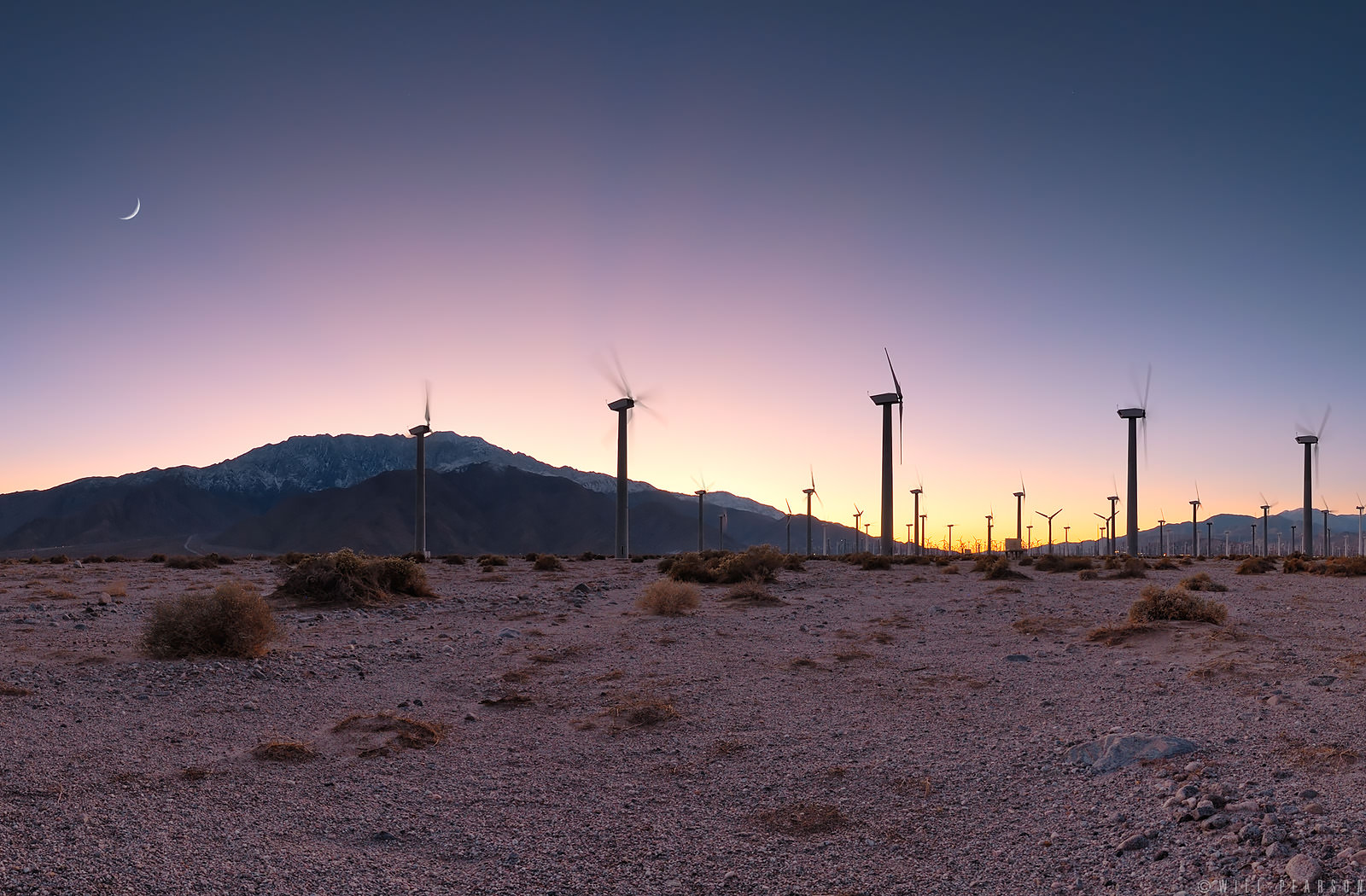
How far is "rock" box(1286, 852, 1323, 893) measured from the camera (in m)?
4.99

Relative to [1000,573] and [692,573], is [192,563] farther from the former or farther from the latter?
[1000,573]

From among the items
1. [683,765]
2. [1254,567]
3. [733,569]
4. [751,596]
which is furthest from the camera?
[1254,567]

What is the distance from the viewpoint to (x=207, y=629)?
1405cm

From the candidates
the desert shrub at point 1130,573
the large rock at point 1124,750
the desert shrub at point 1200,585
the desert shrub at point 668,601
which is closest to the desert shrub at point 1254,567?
the desert shrub at point 1130,573

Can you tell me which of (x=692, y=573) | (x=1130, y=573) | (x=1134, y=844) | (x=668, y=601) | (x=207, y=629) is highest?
(x=207, y=629)

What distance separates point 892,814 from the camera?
7184mm

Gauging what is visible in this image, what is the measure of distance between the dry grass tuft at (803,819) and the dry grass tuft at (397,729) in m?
4.33

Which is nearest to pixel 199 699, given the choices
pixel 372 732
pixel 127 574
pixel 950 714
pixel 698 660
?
pixel 372 732

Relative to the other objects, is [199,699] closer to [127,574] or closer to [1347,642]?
[1347,642]

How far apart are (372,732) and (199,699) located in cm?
341

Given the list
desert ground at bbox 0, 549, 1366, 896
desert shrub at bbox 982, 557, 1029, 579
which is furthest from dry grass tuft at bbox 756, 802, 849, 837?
desert shrub at bbox 982, 557, 1029, 579

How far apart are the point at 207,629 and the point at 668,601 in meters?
11.3

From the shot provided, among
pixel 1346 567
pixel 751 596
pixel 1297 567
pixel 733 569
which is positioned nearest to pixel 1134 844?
pixel 751 596

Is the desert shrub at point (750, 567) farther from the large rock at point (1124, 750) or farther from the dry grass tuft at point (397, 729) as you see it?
the large rock at point (1124, 750)
